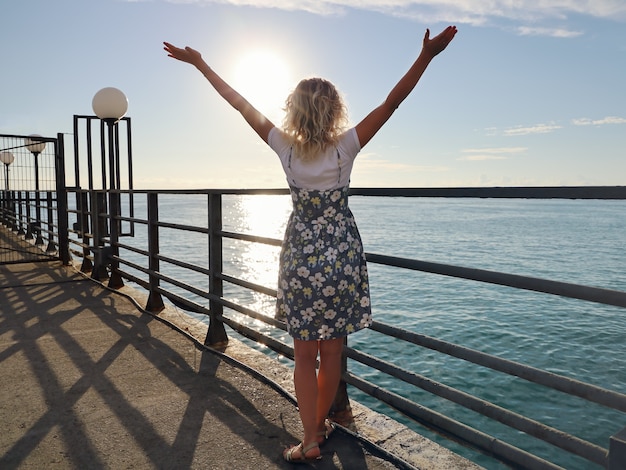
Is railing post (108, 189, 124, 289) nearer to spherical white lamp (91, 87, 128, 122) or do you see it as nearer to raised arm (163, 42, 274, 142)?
spherical white lamp (91, 87, 128, 122)

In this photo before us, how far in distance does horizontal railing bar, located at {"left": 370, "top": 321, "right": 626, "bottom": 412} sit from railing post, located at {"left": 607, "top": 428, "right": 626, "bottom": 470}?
9.9 inches

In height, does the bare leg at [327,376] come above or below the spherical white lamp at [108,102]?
below

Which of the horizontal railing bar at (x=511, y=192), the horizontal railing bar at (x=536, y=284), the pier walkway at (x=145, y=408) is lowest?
the pier walkway at (x=145, y=408)

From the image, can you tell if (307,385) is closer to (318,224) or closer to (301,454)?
(301,454)

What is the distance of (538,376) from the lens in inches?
77.0

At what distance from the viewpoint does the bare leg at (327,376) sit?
249 centimetres

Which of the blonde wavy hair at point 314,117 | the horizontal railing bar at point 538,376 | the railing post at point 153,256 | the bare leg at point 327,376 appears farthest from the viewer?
the railing post at point 153,256

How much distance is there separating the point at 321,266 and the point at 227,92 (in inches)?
37.5

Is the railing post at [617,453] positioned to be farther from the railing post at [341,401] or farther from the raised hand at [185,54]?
the raised hand at [185,54]

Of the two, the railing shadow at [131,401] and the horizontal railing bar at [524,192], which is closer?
the horizontal railing bar at [524,192]

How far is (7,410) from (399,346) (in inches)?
289

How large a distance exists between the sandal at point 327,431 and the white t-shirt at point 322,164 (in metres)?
1.26

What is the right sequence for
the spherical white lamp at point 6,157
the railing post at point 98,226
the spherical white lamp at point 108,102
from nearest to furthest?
the railing post at point 98,226, the spherical white lamp at point 108,102, the spherical white lamp at point 6,157

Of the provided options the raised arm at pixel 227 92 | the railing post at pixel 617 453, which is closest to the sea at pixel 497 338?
the raised arm at pixel 227 92
